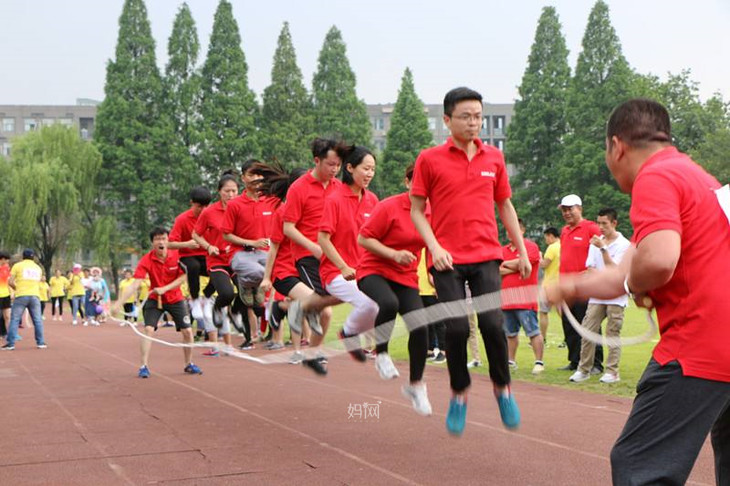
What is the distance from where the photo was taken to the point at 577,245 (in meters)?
11.3

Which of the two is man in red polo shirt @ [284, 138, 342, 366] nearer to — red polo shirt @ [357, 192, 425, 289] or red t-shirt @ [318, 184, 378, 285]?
red t-shirt @ [318, 184, 378, 285]

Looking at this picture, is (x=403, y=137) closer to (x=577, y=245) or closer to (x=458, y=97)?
(x=577, y=245)

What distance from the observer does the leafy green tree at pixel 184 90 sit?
61.3 metres

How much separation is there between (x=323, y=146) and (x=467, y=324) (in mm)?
2934

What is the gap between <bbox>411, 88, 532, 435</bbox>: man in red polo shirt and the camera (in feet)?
18.6

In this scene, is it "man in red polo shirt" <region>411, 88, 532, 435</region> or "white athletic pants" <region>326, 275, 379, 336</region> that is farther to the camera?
"white athletic pants" <region>326, 275, 379, 336</region>

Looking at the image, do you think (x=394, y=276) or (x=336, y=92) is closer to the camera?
(x=394, y=276)

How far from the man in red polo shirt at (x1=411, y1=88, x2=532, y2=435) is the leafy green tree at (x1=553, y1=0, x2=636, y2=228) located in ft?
166

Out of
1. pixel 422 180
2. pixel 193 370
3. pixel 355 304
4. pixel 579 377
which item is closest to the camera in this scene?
pixel 422 180

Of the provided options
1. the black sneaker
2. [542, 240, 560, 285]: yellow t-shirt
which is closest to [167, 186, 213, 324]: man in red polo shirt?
the black sneaker

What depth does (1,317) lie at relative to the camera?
21719mm

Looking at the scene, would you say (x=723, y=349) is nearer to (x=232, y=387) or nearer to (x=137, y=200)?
(x=232, y=387)

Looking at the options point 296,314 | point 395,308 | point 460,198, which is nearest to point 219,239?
point 296,314

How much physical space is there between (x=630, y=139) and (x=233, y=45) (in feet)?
200
